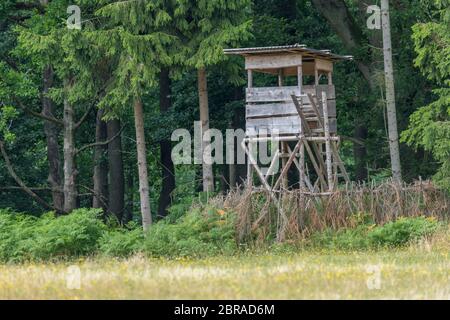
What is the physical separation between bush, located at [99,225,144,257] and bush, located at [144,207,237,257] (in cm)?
23

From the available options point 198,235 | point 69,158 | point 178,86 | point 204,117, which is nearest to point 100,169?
point 69,158

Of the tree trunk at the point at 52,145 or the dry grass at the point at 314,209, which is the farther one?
the tree trunk at the point at 52,145

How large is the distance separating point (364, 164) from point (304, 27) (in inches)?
208

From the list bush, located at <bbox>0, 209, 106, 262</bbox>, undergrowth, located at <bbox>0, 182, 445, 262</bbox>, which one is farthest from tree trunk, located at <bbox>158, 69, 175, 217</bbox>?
bush, located at <bbox>0, 209, 106, 262</bbox>

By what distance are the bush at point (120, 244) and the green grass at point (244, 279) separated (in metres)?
2.05

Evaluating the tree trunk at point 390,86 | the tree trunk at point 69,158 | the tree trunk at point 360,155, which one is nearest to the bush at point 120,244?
the tree trunk at point 390,86

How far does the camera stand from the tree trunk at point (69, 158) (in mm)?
37844

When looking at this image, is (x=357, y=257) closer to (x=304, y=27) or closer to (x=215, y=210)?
(x=215, y=210)

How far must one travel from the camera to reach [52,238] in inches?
904

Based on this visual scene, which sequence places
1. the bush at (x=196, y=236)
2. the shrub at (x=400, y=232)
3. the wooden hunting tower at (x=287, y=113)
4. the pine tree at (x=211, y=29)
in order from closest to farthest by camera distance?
the bush at (x=196, y=236) → the shrub at (x=400, y=232) → the wooden hunting tower at (x=287, y=113) → the pine tree at (x=211, y=29)

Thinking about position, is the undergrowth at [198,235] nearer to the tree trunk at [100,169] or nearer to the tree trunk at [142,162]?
the tree trunk at [142,162]

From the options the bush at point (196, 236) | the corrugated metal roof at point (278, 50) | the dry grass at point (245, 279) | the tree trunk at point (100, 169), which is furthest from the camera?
the tree trunk at point (100, 169)

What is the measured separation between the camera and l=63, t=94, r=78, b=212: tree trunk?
3784 cm

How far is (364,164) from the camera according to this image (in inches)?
1524
